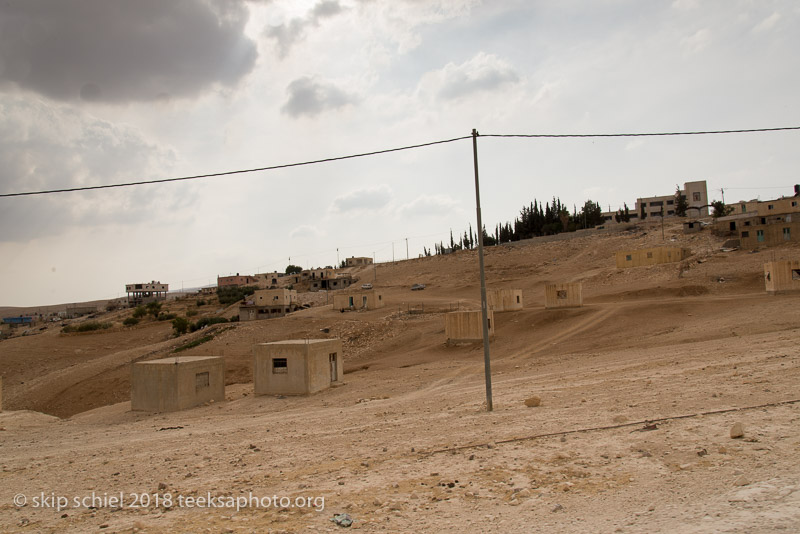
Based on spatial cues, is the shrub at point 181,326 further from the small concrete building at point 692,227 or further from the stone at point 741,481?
the small concrete building at point 692,227

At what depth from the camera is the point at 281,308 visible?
7088 cm

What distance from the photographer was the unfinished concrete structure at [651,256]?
58.9 metres

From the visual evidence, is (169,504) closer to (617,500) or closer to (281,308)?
(617,500)

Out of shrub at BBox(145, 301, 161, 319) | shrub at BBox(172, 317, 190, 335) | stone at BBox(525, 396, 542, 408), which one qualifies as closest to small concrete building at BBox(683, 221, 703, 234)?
shrub at BBox(172, 317, 190, 335)

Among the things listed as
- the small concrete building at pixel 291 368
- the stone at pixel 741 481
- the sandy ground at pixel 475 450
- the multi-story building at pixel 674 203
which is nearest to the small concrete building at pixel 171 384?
the sandy ground at pixel 475 450

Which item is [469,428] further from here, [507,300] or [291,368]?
[507,300]

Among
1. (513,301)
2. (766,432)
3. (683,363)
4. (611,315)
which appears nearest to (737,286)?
(611,315)

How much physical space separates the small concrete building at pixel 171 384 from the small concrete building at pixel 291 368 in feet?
6.97

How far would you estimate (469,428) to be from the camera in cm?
1185

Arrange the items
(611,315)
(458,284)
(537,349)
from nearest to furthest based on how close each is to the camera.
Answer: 1. (537,349)
2. (611,315)
3. (458,284)

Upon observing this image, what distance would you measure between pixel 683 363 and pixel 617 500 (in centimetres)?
1263

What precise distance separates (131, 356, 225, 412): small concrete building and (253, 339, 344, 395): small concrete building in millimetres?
2123

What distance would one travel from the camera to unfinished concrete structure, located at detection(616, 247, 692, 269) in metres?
58.9

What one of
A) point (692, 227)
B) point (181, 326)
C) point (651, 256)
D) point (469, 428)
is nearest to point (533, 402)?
point (469, 428)
